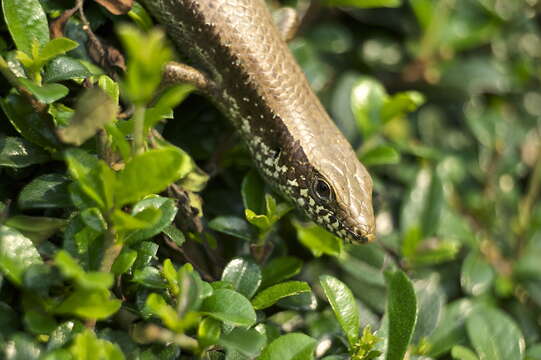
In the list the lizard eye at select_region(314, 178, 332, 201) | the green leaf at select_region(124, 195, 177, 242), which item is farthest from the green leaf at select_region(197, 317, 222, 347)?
the lizard eye at select_region(314, 178, 332, 201)

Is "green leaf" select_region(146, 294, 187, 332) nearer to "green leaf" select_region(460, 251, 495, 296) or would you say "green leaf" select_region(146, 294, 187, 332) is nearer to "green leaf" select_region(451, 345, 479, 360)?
"green leaf" select_region(451, 345, 479, 360)

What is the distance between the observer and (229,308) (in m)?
1.53

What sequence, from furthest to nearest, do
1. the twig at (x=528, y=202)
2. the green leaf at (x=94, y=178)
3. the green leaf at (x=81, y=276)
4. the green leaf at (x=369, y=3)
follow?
the twig at (x=528, y=202) → the green leaf at (x=369, y=3) → the green leaf at (x=94, y=178) → the green leaf at (x=81, y=276)

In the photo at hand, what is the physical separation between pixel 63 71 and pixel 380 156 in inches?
47.2

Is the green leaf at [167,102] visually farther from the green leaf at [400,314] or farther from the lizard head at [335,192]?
the green leaf at [400,314]

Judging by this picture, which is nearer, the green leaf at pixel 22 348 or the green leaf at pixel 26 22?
the green leaf at pixel 22 348

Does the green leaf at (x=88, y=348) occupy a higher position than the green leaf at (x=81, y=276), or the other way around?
the green leaf at (x=81, y=276)

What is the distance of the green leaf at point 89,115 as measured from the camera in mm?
1376

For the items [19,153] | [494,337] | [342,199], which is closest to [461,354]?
[494,337]

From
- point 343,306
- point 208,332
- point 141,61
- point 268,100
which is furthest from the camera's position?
point 268,100

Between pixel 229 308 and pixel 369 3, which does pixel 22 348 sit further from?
pixel 369 3

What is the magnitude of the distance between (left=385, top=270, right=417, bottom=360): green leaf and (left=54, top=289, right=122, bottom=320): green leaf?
0.82 metres

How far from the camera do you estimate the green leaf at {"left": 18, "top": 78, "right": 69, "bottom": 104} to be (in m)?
1.53

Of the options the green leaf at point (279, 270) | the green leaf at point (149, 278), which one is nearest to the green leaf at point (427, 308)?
the green leaf at point (279, 270)
